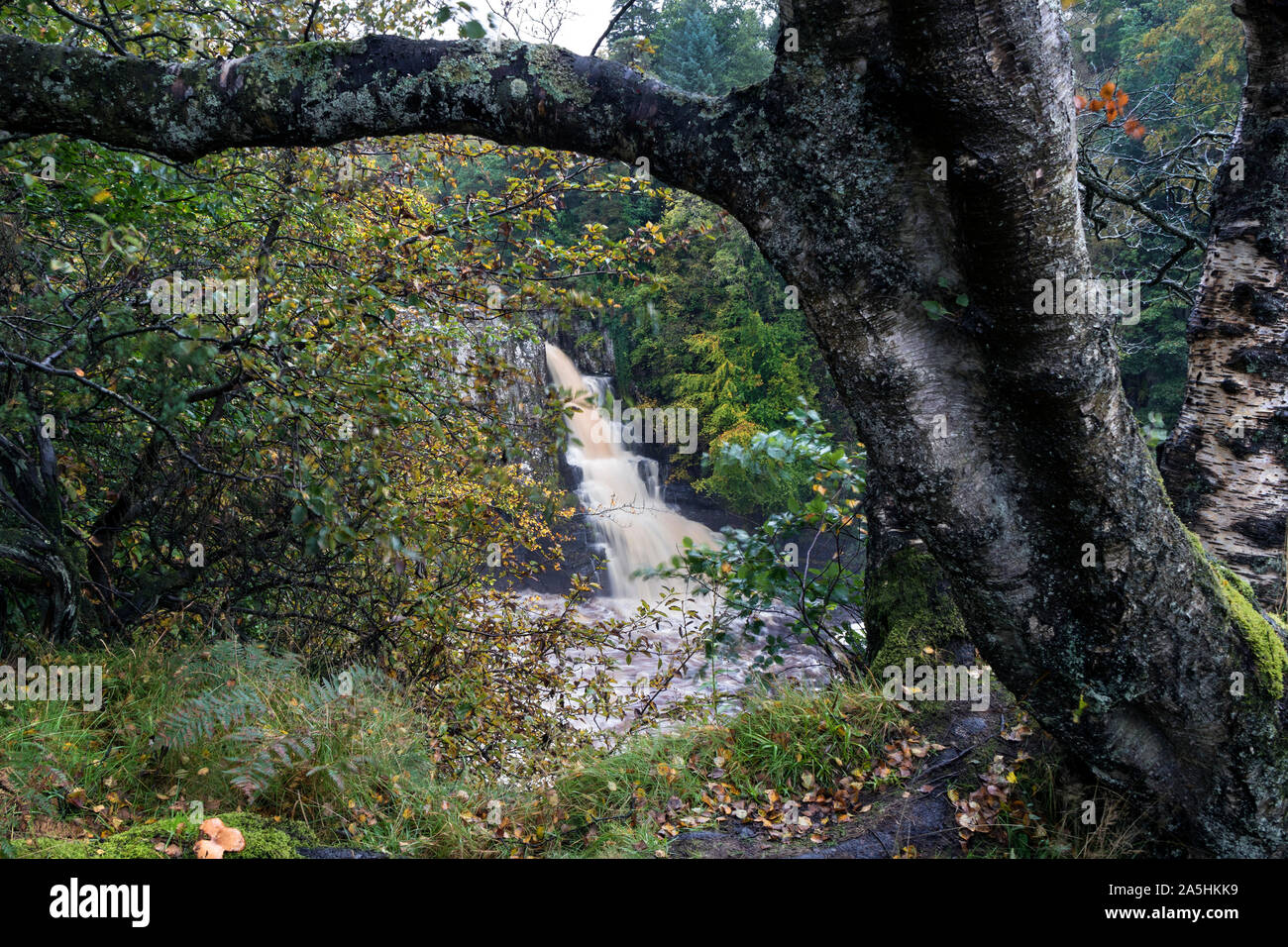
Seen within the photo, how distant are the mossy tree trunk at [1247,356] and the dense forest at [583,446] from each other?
1 cm

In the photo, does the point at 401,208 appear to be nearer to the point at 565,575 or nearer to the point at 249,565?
the point at 249,565

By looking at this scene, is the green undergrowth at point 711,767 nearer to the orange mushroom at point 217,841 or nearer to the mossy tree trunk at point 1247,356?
the orange mushroom at point 217,841

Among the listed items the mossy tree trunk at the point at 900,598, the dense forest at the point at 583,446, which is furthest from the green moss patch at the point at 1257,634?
the mossy tree trunk at the point at 900,598

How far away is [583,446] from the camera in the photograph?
3.83 meters

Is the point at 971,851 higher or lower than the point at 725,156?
lower

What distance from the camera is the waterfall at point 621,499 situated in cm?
2067

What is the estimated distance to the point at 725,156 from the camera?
8.13ft

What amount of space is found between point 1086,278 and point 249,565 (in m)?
5.57

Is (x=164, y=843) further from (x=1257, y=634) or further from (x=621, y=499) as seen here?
(x=621, y=499)

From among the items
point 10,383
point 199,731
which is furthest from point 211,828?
point 10,383

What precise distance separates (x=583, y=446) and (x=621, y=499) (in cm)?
1791

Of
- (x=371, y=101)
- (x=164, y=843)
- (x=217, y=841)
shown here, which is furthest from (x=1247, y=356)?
(x=164, y=843)

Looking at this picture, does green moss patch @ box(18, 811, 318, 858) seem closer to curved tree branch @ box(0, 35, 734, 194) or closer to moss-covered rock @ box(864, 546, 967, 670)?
curved tree branch @ box(0, 35, 734, 194)

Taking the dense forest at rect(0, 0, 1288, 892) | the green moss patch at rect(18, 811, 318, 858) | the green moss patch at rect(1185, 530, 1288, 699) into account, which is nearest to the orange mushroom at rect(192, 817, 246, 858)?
the dense forest at rect(0, 0, 1288, 892)
